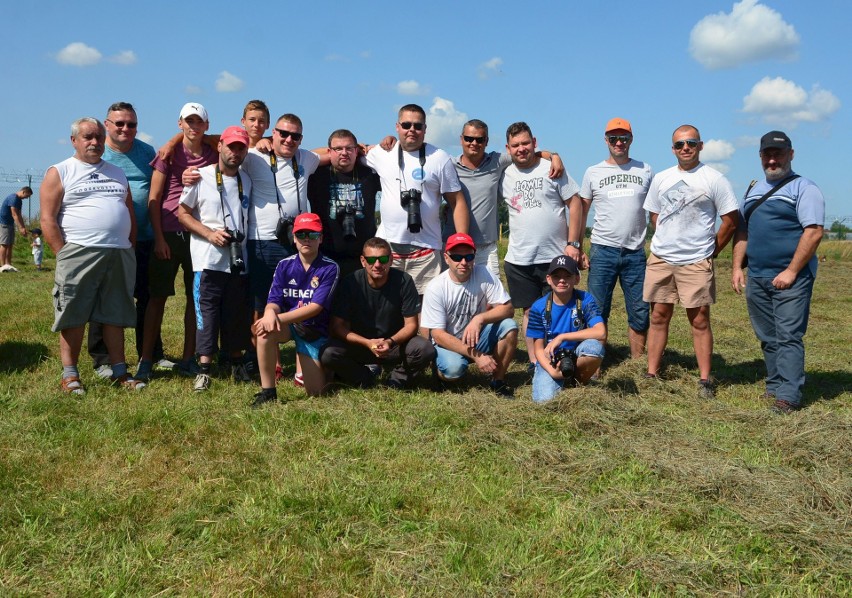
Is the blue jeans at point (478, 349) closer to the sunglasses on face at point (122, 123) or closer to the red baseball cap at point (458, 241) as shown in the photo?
the red baseball cap at point (458, 241)

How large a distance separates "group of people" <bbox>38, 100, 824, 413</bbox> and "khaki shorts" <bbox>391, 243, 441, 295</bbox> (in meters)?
0.01

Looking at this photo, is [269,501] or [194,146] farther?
[194,146]

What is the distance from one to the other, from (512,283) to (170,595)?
4.44 metres

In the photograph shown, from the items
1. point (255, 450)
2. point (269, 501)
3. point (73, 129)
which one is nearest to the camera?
point (269, 501)

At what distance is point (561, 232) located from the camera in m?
6.56

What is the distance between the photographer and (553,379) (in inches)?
222

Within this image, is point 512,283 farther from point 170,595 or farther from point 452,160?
point 170,595

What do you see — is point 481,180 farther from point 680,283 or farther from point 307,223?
point 680,283

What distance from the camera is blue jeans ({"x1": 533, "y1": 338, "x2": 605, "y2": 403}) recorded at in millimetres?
5551

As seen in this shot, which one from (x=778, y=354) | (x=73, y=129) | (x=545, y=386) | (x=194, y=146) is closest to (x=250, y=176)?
(x=194, y=146)

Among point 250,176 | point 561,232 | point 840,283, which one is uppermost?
point 250,176

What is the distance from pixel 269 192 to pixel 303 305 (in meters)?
1.05

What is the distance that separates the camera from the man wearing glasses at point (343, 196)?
615 cm

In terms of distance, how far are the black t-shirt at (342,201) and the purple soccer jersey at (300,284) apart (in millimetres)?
618
